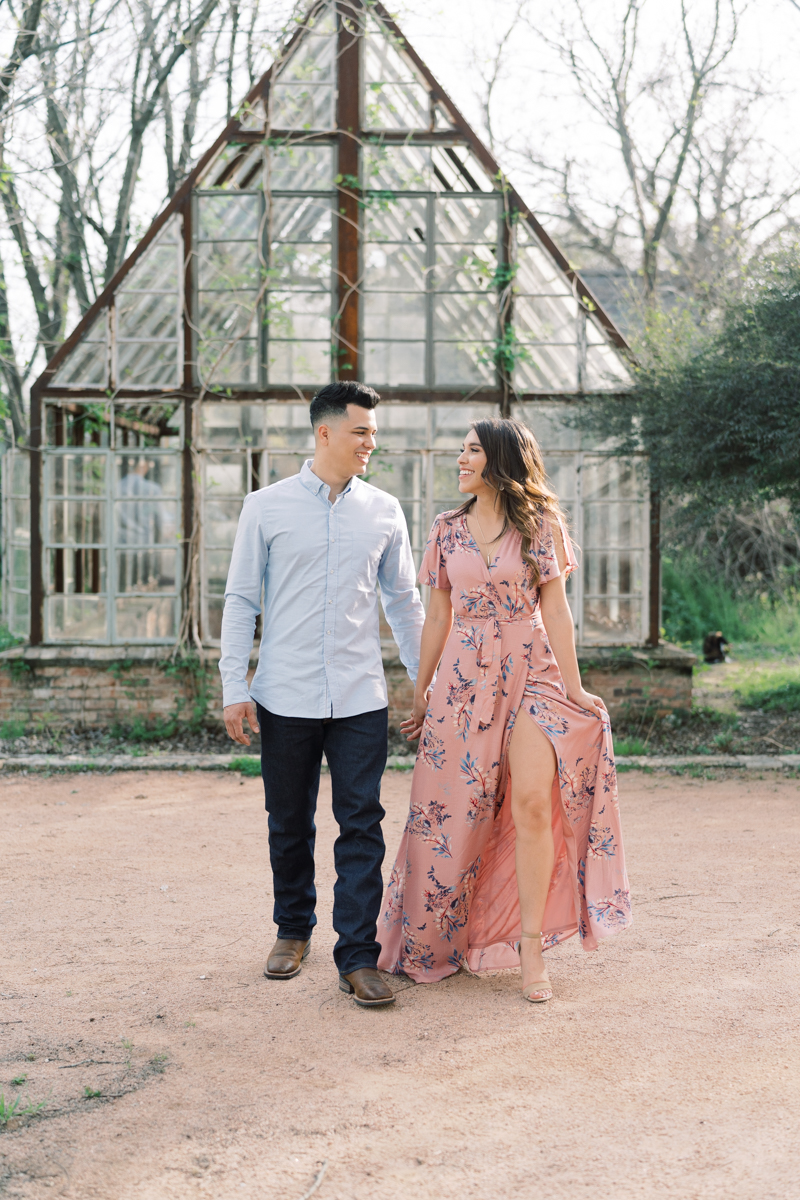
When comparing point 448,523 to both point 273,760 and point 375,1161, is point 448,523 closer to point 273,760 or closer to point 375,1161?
point 273,760

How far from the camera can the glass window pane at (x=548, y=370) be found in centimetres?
892

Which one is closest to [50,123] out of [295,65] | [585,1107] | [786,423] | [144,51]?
[144,51]

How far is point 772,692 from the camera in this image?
10.2 meters

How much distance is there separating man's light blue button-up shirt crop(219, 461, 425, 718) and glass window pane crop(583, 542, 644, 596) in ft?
18.8

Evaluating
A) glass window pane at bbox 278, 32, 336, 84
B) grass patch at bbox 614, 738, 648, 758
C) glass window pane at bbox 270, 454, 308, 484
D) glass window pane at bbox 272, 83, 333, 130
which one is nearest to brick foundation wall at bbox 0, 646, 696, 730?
grass patch at bbox 614, 738, 648, 758

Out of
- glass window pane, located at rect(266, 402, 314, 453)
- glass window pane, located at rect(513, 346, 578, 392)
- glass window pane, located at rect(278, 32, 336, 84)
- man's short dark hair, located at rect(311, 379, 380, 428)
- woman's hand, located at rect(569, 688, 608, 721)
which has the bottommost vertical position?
woman's hand, located at rect(569, 688, 608, 721)

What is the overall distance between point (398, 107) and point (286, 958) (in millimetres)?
7434

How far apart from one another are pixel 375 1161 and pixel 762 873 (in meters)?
3.13

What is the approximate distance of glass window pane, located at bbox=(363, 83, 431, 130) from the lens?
29.0ft

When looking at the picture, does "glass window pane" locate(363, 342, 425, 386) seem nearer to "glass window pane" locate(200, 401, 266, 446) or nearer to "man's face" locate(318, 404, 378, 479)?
"glass window pane" locate(200, 401, 266, 446)

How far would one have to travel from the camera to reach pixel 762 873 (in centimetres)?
502

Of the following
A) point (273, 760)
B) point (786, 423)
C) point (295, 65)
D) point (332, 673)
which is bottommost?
point (273, 760)

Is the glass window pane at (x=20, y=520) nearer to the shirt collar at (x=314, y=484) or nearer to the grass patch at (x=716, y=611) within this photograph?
the shirt collar at (x=314, y=484)

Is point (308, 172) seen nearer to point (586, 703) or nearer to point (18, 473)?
point (18, 473)
